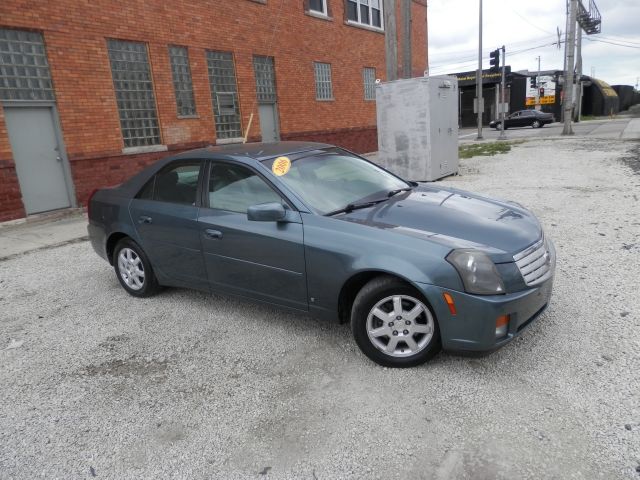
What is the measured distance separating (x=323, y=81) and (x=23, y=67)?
33.6 feet

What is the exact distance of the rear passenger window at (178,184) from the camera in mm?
4355

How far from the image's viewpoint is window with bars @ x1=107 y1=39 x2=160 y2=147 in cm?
1062

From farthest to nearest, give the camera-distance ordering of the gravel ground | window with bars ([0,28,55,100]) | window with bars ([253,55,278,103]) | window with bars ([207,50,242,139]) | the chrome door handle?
window with bars ([253,55,278,103]) → window with bars ([207,50,242,139]) → window with bars ([0,28,55,100]) → the chrome door handle → the gravel ground

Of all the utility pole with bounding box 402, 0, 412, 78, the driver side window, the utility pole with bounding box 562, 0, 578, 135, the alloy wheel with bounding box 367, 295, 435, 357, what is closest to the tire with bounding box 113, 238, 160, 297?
the driver side window

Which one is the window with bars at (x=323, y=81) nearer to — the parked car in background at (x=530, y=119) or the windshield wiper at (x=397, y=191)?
the windshield wiper at (x=397, y=191)

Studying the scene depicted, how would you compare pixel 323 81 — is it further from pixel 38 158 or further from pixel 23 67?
pixel 38 158

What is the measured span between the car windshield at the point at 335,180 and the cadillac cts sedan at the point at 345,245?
1cm

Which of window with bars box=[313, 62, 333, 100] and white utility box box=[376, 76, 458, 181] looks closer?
white utility box box=[376, 76, 458, 181]

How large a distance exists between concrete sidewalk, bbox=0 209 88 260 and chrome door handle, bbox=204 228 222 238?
474 centimetres

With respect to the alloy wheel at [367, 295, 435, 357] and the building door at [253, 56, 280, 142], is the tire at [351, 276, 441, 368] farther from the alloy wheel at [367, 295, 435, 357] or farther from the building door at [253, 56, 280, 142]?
the building door at [253, 56, 280, 142]

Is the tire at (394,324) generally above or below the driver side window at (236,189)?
below

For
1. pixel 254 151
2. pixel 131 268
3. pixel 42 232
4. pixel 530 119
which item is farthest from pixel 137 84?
pixel 530 119

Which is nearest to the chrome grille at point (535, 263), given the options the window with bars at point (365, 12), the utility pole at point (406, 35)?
the utility pole at point (406, 35)

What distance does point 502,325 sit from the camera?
9.88 feet
